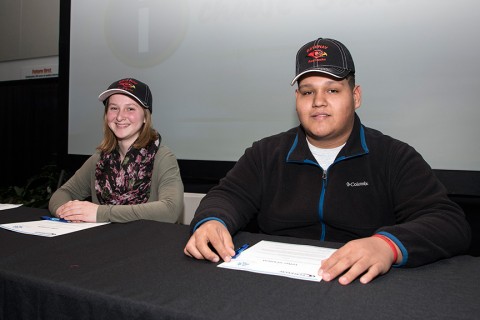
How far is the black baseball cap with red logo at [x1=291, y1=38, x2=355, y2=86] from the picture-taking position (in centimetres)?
120

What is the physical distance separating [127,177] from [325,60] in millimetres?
1064

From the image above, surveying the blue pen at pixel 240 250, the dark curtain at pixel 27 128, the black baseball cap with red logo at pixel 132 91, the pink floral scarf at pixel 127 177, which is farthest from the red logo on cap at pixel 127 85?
the dark curtain at pixel 27 128

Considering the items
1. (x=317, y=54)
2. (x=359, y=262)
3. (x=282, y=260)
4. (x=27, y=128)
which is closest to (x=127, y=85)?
(x=317, y=54)

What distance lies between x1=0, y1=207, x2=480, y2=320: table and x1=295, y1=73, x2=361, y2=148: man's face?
1.81 feet

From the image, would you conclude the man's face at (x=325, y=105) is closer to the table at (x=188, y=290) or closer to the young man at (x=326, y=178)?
the young man at (x=326, y=178)

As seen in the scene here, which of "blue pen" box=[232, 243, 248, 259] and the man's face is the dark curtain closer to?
the man's face

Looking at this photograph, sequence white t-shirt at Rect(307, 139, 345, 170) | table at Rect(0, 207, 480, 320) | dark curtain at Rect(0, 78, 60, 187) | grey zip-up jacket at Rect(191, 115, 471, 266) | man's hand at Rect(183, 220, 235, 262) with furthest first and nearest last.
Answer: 1. dark curtain at Rect(0, 78, 60, 187)
2. white t-shirt at Rect(307, 139, 345, 170)
3. grey zip-up jacket at Rect(191, 115, 471, 266)
4. man's hand at Rect(183, 220, 235, 262)
5. table at Rect(0, 207, 480, 320)

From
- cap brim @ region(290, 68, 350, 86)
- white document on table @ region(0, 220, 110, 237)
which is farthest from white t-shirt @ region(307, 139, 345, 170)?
white document on table @ region(0, 220, 110, 237)

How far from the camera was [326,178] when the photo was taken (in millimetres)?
1246

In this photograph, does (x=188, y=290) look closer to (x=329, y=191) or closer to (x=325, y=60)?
(x=329, y=191)

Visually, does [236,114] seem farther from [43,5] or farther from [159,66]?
[43,5]

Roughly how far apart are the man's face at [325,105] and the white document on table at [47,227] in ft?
2.60

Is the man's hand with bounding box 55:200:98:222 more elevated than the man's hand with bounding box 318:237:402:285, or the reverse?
the man's hand with bounding box 318:237:402:285

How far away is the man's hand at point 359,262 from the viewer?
711mm
